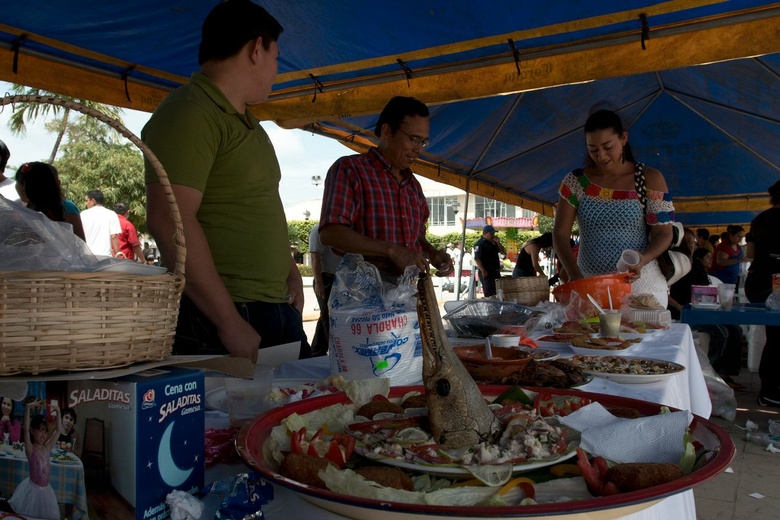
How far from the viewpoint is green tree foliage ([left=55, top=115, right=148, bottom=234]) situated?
25.5 m

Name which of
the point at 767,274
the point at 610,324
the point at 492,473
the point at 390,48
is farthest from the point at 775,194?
the point at 492,473

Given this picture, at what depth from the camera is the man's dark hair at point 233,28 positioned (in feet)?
5.93

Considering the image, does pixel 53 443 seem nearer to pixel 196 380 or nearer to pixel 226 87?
pixel 196 380

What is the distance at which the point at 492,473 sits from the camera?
2.31 feet

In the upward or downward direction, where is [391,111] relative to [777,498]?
upward

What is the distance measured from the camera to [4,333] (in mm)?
702

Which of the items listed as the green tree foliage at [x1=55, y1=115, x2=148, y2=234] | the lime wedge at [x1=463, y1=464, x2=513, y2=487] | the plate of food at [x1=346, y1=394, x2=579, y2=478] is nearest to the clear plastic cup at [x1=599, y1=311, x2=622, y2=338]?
the plate of food at [x1=346, y1=394, x2=579, y2=478]

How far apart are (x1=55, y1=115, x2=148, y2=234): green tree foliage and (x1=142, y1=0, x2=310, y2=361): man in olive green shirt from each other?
25348mm

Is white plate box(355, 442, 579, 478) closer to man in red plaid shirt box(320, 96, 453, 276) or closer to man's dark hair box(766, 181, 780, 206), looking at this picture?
man in red plaid shirt box(320, 96, 453, 276)

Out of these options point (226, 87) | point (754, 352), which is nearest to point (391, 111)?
point (226, 87)

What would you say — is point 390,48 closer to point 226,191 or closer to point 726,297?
point 226,191

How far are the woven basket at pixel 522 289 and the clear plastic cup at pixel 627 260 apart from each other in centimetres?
40

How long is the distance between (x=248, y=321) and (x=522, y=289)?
163cm

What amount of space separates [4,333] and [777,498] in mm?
3961
